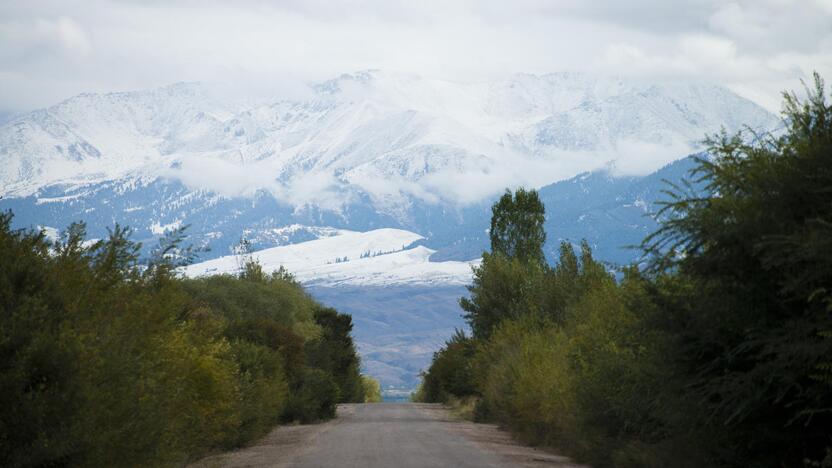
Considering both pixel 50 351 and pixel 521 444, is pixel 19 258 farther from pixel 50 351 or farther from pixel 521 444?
pixel 521 444

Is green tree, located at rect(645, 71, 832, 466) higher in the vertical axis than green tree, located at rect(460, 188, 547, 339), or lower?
lower

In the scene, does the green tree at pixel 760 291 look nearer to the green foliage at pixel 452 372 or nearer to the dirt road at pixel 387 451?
the dirt road at pixel 387 451

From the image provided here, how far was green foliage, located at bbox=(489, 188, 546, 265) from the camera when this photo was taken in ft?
232

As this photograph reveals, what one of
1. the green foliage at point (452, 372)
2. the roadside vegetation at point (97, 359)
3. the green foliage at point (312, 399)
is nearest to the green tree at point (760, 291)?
the roadside vegetation at point (97, 359)

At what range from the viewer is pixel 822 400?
1376 centimetres

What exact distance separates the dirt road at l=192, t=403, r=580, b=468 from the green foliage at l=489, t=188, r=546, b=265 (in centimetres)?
2659

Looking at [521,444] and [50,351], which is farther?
[521,444]

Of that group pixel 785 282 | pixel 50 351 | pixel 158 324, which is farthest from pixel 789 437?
pixel 158 324

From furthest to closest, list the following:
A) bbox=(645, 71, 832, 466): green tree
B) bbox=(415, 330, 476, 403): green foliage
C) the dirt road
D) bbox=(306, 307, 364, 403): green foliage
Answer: bbox=(306, 307, 364, 403): green foliage, bbox=(415, 330, 476, 403): green foliage, the dirt road, bbox=(645, 71, 832, 466): green tree

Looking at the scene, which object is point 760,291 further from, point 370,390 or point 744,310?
point 370,390

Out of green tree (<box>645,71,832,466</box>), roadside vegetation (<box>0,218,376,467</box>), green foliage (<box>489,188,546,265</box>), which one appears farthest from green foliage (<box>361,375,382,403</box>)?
green tree (<box>645,71,832,466</box>)

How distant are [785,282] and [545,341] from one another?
2854 cm

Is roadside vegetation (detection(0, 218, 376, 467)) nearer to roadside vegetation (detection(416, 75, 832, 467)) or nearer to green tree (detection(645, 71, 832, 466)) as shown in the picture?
roadside vegetation (detection(416, 75, 832, 467))

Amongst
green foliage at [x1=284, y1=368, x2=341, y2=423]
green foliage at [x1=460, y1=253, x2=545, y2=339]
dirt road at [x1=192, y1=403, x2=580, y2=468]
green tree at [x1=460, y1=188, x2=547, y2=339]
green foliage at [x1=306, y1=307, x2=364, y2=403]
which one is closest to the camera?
dirt road at [x1=192, y1=403, x2=580, y2=468]
